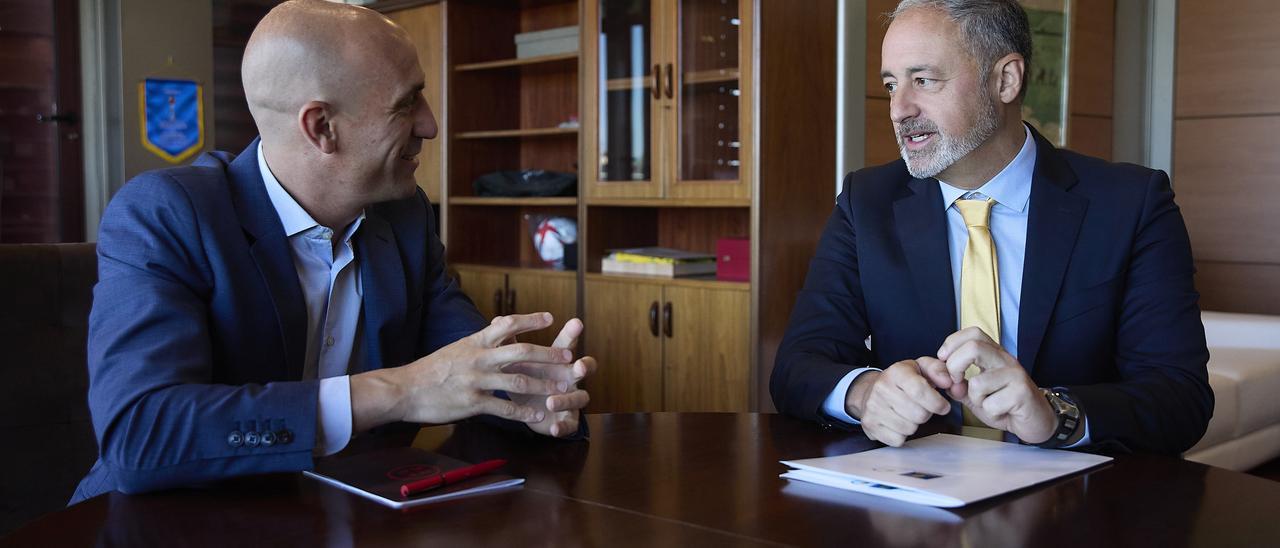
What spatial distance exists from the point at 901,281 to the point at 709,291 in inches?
85.6

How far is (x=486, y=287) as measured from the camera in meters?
5.15

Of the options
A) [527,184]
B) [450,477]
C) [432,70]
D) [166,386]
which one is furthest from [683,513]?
[432,70]

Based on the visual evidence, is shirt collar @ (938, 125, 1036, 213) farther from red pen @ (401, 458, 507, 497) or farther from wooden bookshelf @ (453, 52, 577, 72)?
wooden bookshelf @ (453, 52, 577, 72)

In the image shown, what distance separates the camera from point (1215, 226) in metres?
5.76

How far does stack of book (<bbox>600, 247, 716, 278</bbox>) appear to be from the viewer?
439cm

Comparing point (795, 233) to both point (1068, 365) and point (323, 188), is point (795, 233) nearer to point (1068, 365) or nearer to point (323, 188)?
point (1068, 365)

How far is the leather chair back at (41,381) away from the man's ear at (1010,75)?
1683 millimetres

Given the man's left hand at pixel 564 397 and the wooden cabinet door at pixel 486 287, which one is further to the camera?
the wooden cabinet door at pixel 486 287

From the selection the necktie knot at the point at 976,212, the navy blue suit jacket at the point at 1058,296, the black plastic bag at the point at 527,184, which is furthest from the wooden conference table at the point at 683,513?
the black plastic bag at the point at 527,184

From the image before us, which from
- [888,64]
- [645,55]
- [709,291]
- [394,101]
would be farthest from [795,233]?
[394,101]

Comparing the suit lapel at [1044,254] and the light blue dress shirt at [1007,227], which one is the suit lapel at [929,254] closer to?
the light blue dress shirt at [1007,227]

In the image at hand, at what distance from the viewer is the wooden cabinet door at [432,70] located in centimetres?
521

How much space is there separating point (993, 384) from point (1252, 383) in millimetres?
3093

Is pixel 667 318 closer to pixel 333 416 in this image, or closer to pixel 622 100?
pixel 622 100
